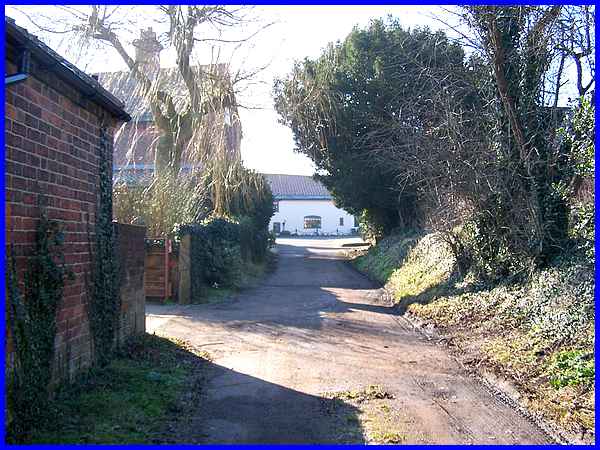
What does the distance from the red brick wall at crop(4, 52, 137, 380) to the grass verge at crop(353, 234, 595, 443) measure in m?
4.83

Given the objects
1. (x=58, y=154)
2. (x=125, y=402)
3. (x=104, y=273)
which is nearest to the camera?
(x=58, y=154)

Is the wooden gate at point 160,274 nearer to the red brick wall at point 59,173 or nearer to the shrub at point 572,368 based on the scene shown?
the red brick wall at point 59,173

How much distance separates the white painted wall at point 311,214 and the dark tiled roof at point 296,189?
55cm

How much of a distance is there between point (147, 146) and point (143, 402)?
445 inches

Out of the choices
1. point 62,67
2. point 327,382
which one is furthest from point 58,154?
point 327,382

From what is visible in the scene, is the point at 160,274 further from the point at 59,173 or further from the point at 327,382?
the point at 59,173

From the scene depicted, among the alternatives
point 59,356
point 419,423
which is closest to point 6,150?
point 59,356

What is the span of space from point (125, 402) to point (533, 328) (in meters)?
5.98

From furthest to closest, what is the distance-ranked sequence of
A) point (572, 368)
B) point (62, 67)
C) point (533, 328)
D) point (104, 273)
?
point (533, 328), point (104, 273), point (572, 368), point (62, 67)

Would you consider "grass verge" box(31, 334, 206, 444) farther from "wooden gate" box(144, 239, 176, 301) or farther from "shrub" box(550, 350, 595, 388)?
"wooden gate" box(144, 239, 176, 301)

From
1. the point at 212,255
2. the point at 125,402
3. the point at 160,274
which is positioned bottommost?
the point at 125,402

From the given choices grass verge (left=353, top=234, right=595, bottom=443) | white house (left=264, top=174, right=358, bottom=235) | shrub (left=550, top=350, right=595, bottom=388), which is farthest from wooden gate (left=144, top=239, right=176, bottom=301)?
white house (left=264, top=174, right=358, bottom=235)

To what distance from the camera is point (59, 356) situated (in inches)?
236

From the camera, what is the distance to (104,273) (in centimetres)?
720
